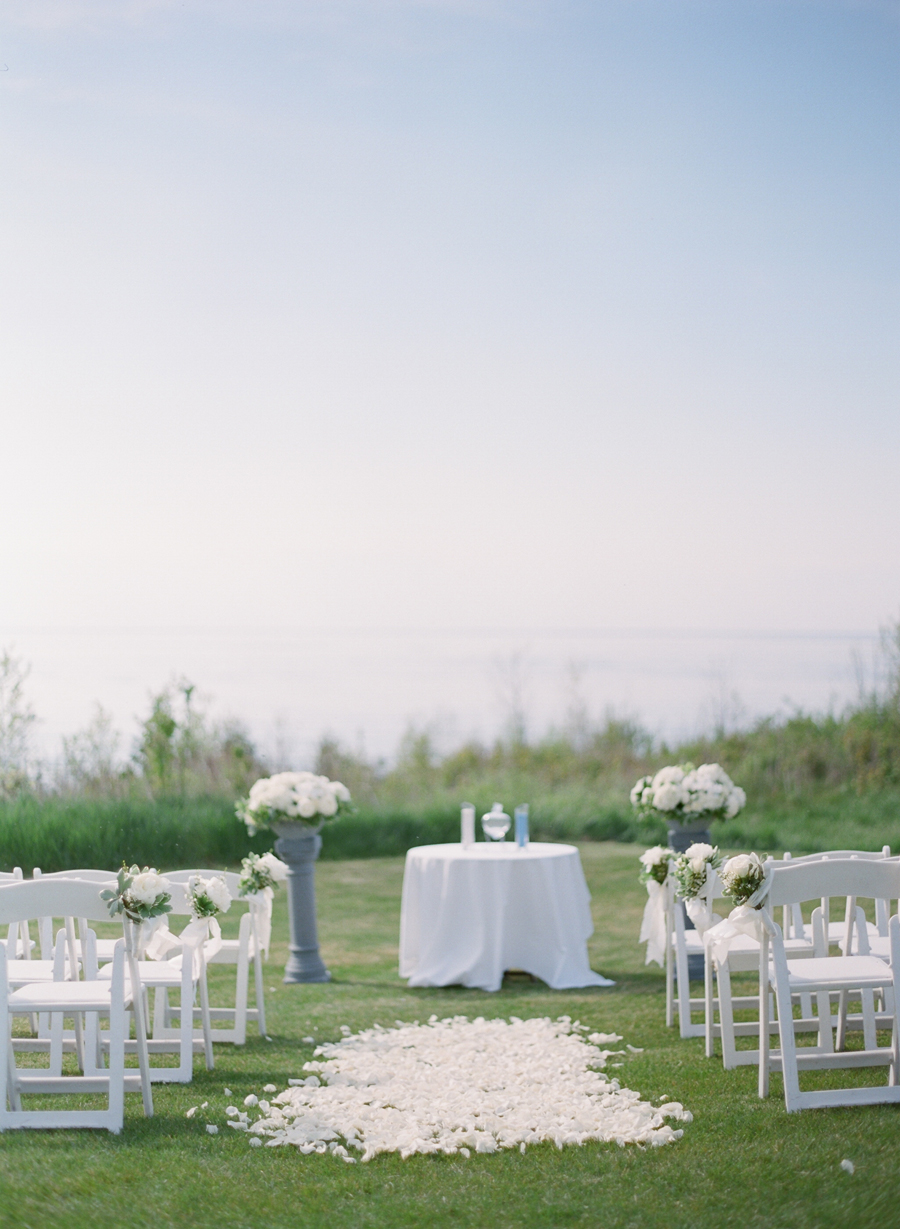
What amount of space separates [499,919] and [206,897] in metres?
2.45

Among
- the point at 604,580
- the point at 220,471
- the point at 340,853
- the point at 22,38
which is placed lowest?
the point at 340,853

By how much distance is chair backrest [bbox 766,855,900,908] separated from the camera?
4223mm

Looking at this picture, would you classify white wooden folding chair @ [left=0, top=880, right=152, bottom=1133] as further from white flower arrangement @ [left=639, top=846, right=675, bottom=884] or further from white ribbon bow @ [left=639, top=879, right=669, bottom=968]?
white ribbon bow @ [left=639, top=879, right=669, bottom=968]

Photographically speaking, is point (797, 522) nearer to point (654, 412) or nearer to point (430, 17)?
point (654, 412)

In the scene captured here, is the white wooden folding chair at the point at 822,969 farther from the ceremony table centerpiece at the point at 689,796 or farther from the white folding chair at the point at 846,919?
the ceremony table centerpiece at the point at 689,796

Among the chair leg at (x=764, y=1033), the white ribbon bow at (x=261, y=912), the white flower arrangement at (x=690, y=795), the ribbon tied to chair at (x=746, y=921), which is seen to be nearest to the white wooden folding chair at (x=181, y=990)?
the white ribbon bow at (x=261, y=912)

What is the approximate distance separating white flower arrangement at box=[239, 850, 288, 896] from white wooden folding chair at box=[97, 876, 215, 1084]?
57 cm

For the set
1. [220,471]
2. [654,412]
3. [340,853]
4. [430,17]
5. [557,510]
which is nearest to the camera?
[430,17]

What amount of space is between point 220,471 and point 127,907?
614 inches

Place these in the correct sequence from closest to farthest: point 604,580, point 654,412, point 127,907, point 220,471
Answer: point 127,907 < point 654,412 < point 220,471 < point 604,580

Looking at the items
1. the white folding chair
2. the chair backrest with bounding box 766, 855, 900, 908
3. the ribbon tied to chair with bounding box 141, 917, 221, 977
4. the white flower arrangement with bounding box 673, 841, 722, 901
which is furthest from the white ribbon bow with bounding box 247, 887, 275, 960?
the chair backrest with bounding box 766, 855, 900, 908

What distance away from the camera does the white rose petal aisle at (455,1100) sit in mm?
4180

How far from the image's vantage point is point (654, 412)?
602 inches

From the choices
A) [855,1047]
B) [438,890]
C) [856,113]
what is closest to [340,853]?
[438,890]
